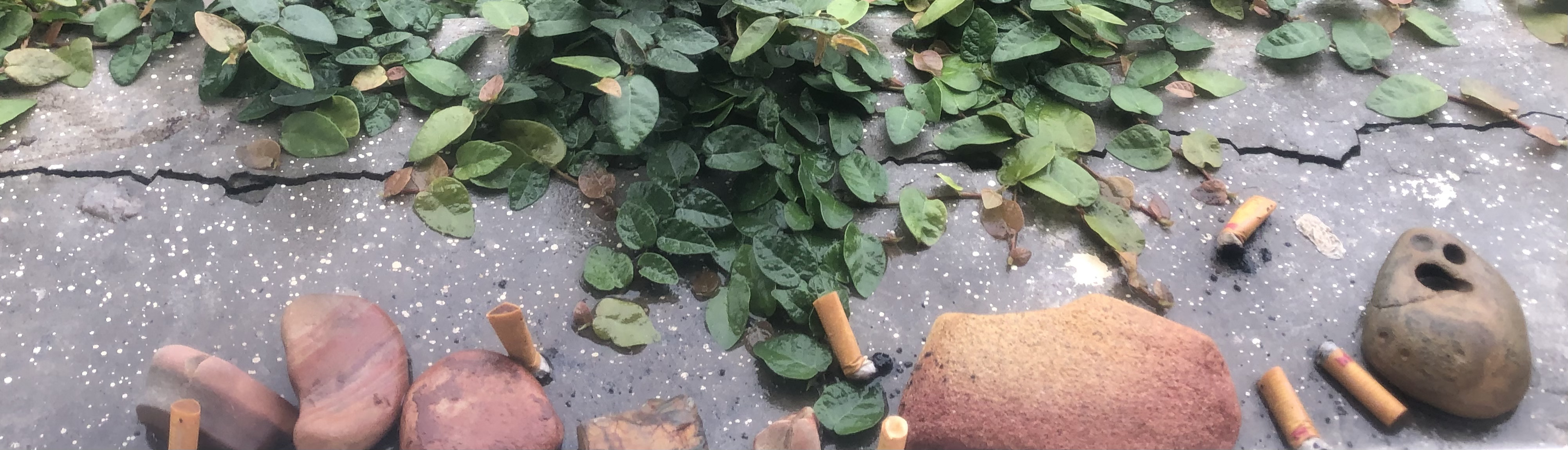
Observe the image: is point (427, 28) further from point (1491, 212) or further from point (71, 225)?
point (1491, 212)

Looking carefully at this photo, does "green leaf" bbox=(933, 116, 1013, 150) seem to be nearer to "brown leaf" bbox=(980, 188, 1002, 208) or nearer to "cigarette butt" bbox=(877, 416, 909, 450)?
"brown leaf" bbox=(980, 188, 1002, 208)

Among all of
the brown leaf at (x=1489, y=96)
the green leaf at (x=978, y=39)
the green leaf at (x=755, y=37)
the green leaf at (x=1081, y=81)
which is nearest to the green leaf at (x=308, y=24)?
the green leaf at (x=755, y=37)

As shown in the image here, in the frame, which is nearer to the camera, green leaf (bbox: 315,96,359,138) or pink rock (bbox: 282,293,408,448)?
pink rock (bbox: 282,293,408,448)

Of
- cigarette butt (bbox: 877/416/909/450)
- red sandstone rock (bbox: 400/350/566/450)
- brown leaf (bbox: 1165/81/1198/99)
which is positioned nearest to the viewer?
cigarette butt (bbox: 877/416/909/450)

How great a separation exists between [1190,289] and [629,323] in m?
0.70

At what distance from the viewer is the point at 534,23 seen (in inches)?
42.2

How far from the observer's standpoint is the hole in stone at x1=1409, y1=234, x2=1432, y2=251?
92 centimetres

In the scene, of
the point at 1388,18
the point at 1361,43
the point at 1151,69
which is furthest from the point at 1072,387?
the point at 1388,18

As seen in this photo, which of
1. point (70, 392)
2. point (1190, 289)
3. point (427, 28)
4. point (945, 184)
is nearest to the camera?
point (70, 392)

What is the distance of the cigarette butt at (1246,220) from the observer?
3.25ft

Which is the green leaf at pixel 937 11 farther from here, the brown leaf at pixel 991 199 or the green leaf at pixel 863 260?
the green leaf at pixel 863 260

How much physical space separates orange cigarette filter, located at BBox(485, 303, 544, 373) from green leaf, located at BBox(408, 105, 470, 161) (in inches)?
13.0

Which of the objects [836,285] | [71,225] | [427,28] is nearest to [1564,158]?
[836,285]

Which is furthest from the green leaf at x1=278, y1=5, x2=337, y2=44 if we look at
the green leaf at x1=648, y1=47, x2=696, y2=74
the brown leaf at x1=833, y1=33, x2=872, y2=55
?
the brown leaf at x1=833, y1=33, x2=872, y2=55
